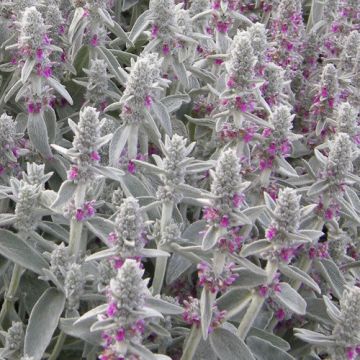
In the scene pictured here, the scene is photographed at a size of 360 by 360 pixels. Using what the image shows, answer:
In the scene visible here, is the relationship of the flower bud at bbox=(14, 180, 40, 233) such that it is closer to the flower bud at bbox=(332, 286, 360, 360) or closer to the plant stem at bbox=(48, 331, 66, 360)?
the plant stem at bbox=(48, 331, 66, 360)

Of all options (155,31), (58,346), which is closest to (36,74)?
(155,31)

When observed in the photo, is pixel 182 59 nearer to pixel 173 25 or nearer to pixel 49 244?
pixel 173 25

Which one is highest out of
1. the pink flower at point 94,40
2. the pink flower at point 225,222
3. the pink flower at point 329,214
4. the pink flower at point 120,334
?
the pink flower at point 94,40

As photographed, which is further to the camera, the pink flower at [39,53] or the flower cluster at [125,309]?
the pink flower at [39,53]

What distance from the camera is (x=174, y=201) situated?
2.49m

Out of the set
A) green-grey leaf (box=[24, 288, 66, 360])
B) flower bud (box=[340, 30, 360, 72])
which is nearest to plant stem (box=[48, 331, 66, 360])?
green-grey leaf (box=[24, 288, 66, 360])

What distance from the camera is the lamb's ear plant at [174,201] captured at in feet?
7.45

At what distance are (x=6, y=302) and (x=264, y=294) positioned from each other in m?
1.01

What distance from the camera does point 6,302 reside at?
8.69 feet

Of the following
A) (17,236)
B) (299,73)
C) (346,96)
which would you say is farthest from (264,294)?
(299,73)

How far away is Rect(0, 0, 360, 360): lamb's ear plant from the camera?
2.27 m

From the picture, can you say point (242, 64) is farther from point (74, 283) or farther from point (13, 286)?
point (13, 286)

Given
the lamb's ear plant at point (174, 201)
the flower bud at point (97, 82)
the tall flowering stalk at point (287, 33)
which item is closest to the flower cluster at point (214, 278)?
the lamb's ear plant at point (174, 201)

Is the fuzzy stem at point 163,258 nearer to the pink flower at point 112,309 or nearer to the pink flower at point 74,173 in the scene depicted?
the pink flower at point 74,173
